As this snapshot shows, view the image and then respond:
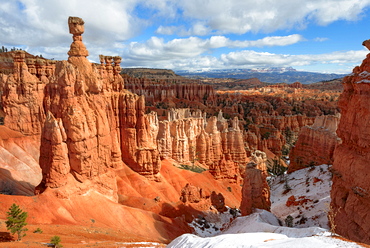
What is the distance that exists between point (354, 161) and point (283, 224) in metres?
8.41

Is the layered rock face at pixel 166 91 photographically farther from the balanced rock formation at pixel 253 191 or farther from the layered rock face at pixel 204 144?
the balanced rock formation at pixel 253 191

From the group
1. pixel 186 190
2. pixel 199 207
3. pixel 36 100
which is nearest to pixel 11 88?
pixel 36 100

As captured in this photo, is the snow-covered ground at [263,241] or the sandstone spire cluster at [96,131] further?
the sandstone spire cluster at [96,131]

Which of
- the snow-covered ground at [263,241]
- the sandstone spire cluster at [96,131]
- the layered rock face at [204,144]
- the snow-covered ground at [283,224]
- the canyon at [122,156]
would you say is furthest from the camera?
the layered rock face at [204,144]

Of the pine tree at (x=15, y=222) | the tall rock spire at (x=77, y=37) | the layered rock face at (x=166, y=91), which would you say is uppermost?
the tall rock spire at (x=77, y=37)

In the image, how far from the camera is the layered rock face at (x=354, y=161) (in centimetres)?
1470

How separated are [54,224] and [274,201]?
2567 cm

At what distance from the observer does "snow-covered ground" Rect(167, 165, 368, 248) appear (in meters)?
8.71

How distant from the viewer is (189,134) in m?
40.0

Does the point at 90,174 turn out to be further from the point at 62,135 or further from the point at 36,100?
the point at 36,100

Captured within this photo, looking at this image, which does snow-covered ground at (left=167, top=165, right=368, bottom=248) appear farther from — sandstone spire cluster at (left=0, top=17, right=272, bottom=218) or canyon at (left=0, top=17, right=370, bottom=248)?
sandstone spire cluster at (left=0, top=17, right=272, bottom=218)

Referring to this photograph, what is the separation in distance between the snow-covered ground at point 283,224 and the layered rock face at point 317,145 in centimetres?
304

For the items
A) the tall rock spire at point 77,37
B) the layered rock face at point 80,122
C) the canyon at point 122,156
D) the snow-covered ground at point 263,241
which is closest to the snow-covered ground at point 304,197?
the canyon at point 122,156

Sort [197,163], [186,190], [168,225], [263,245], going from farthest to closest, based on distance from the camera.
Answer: [197,163] → [186,190] → [168,225] → [263,245]
